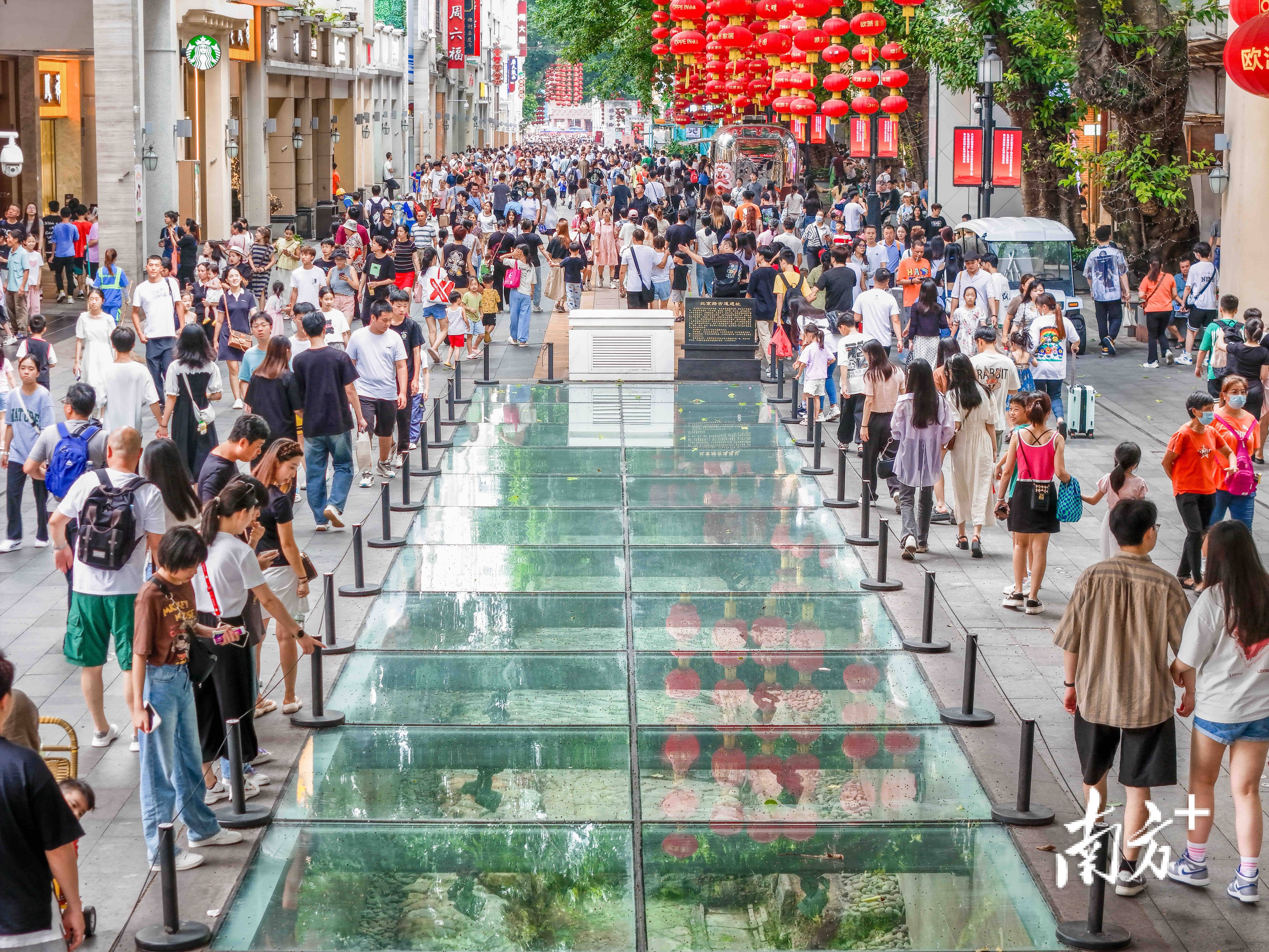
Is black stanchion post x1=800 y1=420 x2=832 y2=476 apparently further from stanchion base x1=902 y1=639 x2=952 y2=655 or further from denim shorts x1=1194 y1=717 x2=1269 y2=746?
denim shorts x1=1194 y1=717 x2=1269 y2=746

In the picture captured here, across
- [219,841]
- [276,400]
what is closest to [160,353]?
[276,400]

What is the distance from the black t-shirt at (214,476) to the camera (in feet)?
29.1

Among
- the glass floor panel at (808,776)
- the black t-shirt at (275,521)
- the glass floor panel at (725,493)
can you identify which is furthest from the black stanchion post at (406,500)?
the glass floor panel at (808,776)

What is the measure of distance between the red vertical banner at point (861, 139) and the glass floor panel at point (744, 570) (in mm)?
22615

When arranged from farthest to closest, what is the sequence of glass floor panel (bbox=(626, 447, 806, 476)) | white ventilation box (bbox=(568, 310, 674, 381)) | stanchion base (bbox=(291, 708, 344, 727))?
white ventilation box (bbox=(568, 310, 674, 381)), glass floor panel (bbox=(626, 447, 806, 476)), stanchion base (bbox=(291, 708, 344, 727))

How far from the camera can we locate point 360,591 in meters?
11.5

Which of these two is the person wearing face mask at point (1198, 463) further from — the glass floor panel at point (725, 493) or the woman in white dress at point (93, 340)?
the woman in white dress at point (93, 340)

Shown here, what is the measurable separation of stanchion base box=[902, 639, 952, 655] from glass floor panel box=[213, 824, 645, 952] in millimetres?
3298

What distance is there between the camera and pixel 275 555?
8.75m

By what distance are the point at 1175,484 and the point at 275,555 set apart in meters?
6.40

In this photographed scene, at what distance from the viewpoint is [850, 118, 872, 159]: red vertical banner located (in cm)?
3403

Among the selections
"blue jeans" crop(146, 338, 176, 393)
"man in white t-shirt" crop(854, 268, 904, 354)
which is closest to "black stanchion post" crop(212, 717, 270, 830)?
"blue jeans" crop(146, 338, 176, 393)

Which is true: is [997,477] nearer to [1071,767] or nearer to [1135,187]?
[1071,767]

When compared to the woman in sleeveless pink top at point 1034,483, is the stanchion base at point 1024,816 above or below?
below
